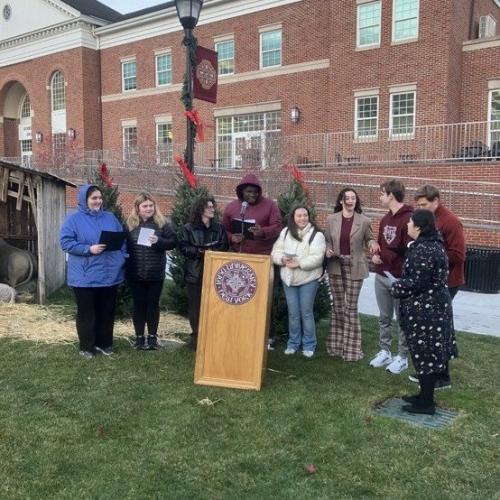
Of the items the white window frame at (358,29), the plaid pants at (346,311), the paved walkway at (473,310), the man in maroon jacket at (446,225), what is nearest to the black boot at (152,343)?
the plaid pants at (346,311)

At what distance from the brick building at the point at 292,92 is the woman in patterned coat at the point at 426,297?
11.7m

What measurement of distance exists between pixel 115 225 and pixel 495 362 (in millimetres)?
4511

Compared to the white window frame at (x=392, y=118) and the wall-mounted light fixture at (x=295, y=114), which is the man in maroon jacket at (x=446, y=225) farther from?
the wall-mounted light fixture at (x=295, y=114)

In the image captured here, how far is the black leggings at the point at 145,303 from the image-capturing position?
20.2 ft

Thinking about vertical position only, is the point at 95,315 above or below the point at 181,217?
below

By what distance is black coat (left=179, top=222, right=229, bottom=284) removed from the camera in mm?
5832

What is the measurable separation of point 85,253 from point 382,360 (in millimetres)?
3329

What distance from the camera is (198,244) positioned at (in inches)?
230

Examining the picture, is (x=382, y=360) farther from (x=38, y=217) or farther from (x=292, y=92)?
(x=292, y=92)

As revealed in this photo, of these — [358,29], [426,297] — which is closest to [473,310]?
[426,297]

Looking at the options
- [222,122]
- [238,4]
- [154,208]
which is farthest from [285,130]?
[154,208]

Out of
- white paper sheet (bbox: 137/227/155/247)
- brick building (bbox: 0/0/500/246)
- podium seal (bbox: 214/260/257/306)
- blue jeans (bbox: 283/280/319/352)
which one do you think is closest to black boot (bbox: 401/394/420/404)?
blue jeans (bbox: 283/280/319/352)

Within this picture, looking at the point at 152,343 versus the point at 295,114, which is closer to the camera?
the point at 152,343

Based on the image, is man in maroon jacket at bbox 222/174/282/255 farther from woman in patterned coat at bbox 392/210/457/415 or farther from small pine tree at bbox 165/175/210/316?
woman in patterned coat at bbox 392/210/457/415
